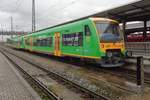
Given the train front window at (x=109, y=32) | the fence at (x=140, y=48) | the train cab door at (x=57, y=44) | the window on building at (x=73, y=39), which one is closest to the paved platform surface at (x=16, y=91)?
the train front window at (x=109, y=32)

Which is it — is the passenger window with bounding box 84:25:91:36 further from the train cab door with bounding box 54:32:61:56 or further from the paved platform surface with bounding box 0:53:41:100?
the train cab door with bounding box 54:32:61:56

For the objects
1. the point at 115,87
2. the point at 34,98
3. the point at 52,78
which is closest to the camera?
the point at 34,98

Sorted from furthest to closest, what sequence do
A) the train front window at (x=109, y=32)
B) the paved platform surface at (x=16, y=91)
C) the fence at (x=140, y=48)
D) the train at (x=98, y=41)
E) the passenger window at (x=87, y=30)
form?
the fence at (x=140, y=48), the passenger window at (x=87, y=30), the train front window at (x=109, y=32), the train at (x=98, y=41), the paved platform surface at (x=16, y=91)

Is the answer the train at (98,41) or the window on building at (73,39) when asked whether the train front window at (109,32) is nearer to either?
the train at (98,41)

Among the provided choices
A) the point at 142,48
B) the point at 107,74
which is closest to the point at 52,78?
the point at 107,74

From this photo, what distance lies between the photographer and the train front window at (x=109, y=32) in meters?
17.1

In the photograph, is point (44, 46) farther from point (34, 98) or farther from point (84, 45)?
point (34, 98)

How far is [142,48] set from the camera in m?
19.9

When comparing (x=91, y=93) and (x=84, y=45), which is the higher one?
(x=84, y=45)

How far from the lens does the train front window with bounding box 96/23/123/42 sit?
675 inches

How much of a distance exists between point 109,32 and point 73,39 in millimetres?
3597

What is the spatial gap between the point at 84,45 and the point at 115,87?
6.52m

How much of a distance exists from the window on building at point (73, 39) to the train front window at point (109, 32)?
6.14ft

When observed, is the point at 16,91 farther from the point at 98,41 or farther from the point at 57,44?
the point at 57,44
